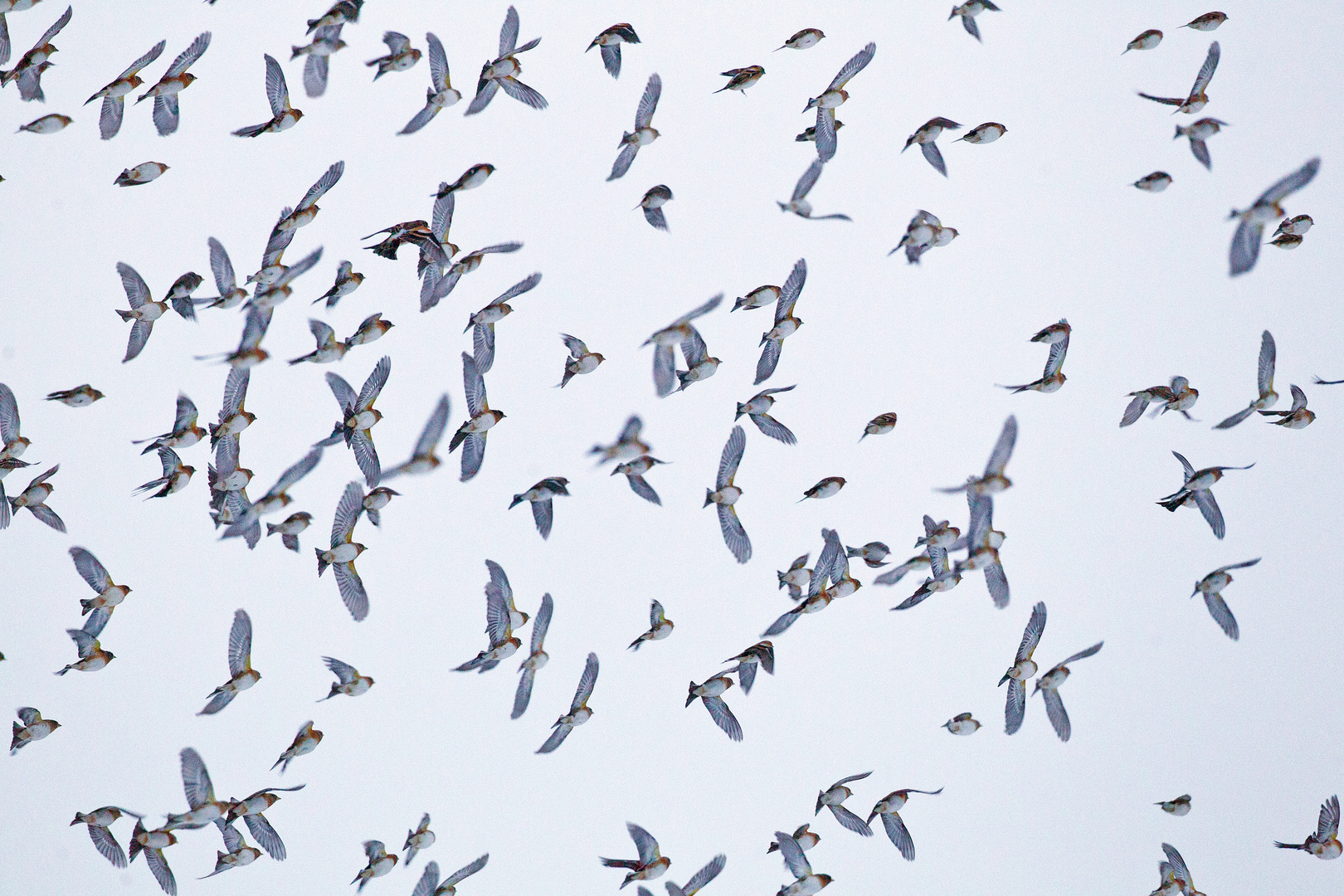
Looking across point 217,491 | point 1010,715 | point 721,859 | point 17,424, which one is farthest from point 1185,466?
point 17,424

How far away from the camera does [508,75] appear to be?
50.1 feet

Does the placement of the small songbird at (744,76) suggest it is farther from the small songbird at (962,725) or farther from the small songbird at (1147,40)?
the small songbird at (962,725)

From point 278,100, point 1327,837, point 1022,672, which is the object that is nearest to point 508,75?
point 278,100

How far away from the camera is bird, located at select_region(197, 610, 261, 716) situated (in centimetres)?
1485

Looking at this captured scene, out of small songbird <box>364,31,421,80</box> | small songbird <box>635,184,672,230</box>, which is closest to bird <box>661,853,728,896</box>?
small songbird <box>635,184,672,230</box>

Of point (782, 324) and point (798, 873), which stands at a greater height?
point (782, 324)

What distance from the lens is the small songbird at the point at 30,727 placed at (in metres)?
15.5

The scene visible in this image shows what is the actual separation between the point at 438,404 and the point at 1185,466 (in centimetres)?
781

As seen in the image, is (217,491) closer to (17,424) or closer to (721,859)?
(17,424)

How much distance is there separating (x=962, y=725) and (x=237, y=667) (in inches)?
284

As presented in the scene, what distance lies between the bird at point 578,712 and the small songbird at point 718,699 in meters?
1.02

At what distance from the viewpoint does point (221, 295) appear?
1502cm

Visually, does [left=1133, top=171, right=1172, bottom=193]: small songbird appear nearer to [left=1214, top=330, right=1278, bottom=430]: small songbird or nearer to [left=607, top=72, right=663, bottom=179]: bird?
[left=1214, top=330, right=1278, bottom=430]: small songbird

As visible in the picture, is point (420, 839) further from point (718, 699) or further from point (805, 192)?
point (805, 192)
